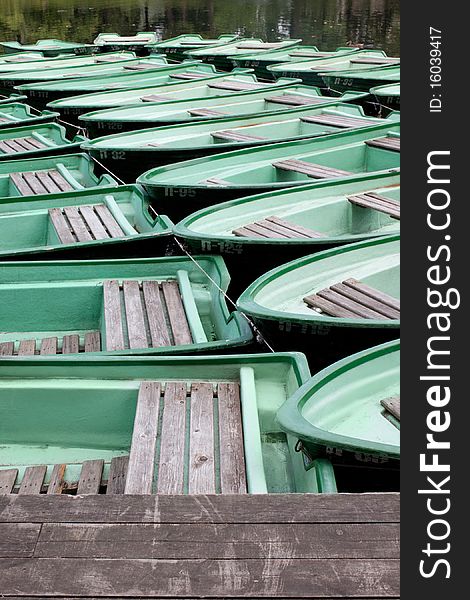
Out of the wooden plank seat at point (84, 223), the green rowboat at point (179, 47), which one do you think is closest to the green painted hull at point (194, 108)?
the wooden plank seat at point (84, 223)

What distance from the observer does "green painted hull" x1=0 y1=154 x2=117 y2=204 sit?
25.1ft

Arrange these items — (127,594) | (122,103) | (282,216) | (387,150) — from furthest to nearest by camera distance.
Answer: (122,103)
(387,150)
(282,216)
(127,594)

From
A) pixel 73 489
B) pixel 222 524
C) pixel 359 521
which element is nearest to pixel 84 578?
pixel 222 524

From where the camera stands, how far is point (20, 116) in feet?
35.7

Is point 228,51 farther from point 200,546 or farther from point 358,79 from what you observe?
point 200,546

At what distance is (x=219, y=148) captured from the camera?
801 centimetres

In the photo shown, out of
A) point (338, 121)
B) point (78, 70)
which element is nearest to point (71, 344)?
point (338, 121)

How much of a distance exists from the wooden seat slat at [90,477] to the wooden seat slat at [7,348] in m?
1.43

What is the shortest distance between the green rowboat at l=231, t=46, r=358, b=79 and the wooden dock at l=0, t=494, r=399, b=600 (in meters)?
13.1

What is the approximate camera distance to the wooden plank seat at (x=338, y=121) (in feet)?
29.5

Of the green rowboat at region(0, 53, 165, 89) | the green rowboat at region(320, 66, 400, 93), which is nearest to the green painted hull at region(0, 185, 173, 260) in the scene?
the green rowboat at region(0, 53, 165, 89)

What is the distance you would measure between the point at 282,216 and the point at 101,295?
1.81 meters

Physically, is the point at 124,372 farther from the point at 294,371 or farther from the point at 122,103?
the point at 122,103

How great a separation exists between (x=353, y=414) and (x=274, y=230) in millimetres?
2539
